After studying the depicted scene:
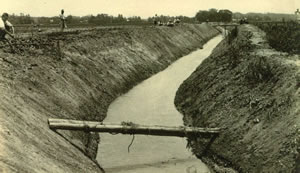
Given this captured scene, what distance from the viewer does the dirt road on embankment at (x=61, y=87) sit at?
10.3 meters

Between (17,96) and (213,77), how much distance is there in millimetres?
11193

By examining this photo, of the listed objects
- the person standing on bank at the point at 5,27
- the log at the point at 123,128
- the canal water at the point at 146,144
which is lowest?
the canal water at the point at 146,144

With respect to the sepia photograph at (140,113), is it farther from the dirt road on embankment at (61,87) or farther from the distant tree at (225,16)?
the distant tree at (225,16)

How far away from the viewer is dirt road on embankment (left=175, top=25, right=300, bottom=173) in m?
11.5

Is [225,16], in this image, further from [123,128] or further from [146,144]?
[123,128]

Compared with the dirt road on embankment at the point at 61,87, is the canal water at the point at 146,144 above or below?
below

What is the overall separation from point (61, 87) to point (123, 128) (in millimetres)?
5856

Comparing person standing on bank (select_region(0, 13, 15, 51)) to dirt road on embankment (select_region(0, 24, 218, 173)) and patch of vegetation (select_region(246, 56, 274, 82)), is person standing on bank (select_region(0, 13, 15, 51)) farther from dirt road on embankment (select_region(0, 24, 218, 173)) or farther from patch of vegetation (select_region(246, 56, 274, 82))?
patch of vegetation (select_region(246, 56, 274, 82))

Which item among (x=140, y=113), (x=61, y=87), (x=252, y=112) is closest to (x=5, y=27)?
(x=61, y=87)

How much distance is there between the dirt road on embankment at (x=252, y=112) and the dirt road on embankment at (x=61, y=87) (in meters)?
4.62

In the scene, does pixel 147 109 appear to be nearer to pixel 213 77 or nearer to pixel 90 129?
pixel 213 77

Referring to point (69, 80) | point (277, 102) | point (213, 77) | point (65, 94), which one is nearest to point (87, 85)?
point (69, 80)

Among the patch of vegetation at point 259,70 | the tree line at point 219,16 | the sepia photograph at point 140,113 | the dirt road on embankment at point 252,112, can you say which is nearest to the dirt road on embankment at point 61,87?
the sepia photograph at point 140,113

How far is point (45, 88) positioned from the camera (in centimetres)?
1686
